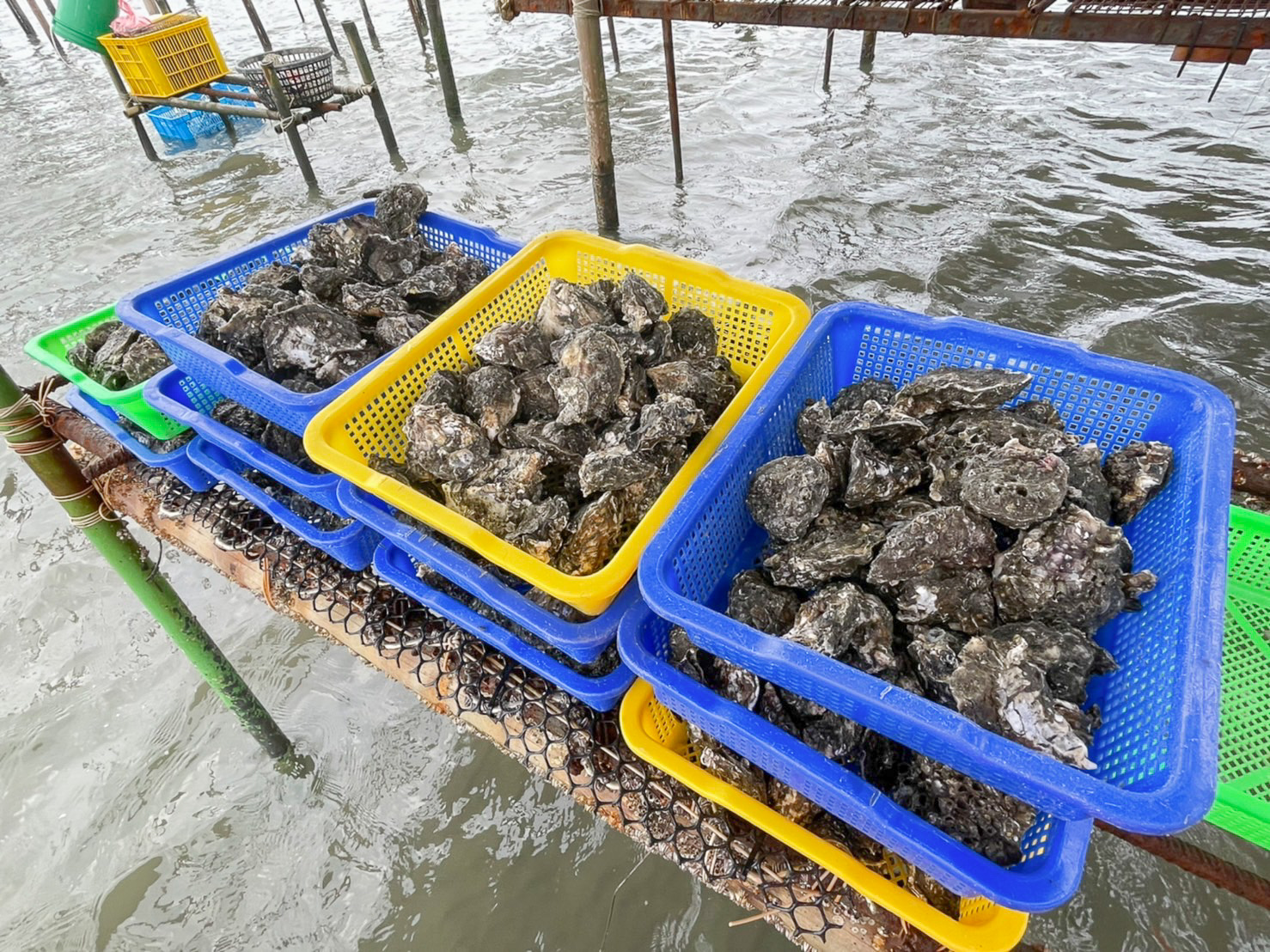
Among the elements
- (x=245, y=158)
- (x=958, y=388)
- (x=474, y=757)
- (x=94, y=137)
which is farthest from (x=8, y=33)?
(x=958, y=388)

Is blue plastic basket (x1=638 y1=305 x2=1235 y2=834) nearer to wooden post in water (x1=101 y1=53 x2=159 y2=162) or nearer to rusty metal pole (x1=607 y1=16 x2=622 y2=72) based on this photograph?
rusty metal pole (x1=607 y1=16 x2=622 y2=72)

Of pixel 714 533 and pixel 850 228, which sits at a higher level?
pixel 714 533

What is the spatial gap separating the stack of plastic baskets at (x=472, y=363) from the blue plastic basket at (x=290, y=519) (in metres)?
0.21

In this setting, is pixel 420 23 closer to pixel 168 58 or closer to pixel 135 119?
pixel 135 119

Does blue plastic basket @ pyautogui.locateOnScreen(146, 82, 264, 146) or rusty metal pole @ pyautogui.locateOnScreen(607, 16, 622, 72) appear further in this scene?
rusty metal pole @ pyautogui.locateOnScreen(607, 16, 622, 72)

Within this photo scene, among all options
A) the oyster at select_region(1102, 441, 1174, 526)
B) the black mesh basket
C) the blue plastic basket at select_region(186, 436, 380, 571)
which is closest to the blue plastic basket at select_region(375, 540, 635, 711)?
the blue plastic basket at select_region(186, 436, 380, 571)

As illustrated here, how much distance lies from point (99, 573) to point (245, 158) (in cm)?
519

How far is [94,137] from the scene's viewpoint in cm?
755

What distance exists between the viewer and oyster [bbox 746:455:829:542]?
157 centimetres

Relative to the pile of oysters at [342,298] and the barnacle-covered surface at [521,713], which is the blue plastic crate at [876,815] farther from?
the pile of oysters at [342,298]

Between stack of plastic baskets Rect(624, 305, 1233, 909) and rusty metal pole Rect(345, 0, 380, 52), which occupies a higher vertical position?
rusty metal pole Rect(345, 0, 380, 52)

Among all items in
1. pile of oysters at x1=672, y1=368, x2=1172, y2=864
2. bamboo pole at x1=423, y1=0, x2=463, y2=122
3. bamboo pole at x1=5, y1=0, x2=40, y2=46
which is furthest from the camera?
bamboo pole at x1=5, y1=0, x2=40, y2=46

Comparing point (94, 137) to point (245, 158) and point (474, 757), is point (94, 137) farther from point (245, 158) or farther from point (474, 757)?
point (474, 757)

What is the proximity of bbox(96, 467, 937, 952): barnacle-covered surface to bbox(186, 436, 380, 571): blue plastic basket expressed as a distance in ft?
→ 0.49
